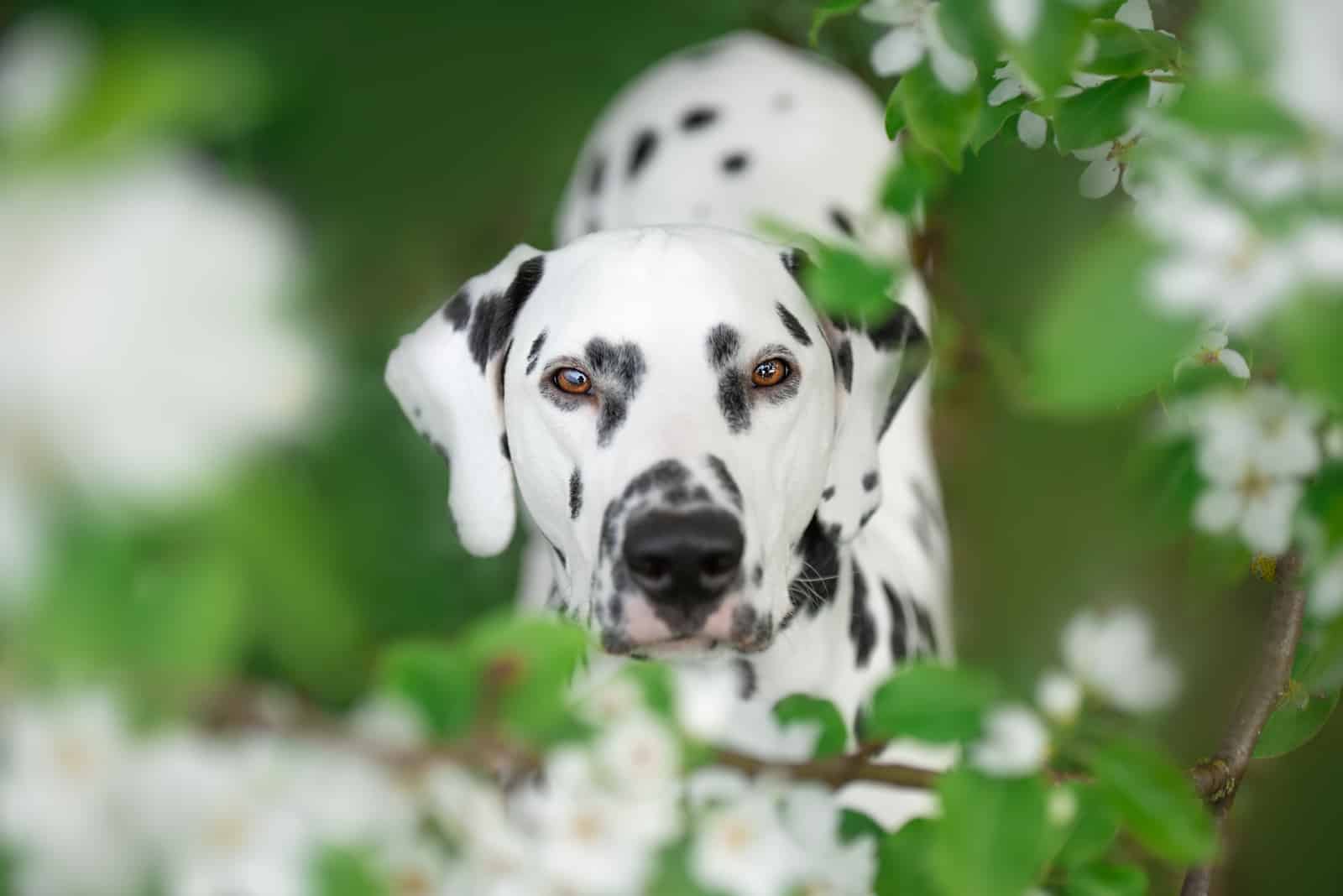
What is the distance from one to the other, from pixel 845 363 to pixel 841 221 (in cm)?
119

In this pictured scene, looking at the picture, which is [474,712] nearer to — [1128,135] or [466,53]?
[1128,135]

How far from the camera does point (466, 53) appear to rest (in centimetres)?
430

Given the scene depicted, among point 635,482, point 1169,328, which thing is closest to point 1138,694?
point 1169,328

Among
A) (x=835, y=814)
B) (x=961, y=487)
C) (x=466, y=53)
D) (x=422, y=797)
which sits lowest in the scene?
(x=961, y=487)

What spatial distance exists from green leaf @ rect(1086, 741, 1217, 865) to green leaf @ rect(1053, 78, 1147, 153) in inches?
29.8

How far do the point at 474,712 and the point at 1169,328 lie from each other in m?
0.64

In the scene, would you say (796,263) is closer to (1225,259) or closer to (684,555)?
(684,555)

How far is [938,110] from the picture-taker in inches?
54.5

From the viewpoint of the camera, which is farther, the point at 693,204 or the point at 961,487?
the point at 961,487

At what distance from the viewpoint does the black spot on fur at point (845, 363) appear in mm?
2137

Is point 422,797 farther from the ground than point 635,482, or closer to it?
farther from the ground

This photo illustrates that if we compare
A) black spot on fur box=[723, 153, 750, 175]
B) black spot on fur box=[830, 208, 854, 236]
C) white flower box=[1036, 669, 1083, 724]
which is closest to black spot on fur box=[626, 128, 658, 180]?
black spot on fur box=[723, 153, 750, 175]

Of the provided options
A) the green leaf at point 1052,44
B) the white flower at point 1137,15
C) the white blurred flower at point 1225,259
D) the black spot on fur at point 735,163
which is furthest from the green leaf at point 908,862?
the black spot on fur at point 735,163

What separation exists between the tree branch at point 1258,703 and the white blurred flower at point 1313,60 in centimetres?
88
